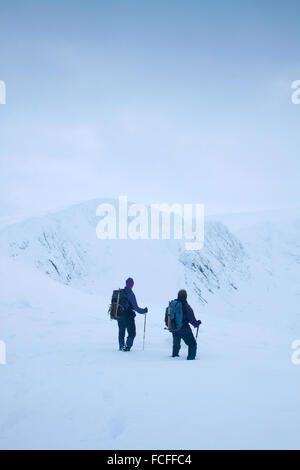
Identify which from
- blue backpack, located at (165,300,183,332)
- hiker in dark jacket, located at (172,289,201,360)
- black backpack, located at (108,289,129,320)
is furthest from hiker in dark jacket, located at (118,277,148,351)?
hiker in dark jacket, located at (172,289,201,360)

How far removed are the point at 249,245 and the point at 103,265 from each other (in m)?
36.2

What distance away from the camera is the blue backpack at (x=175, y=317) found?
27.0 ft

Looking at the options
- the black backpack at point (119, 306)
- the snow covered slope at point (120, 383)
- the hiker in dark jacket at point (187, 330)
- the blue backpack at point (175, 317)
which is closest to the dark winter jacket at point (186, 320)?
the hiker in dark jacket at point (187, 330)

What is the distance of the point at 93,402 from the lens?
218 inches

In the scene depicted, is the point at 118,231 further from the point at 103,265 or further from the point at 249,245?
the point at 249,245

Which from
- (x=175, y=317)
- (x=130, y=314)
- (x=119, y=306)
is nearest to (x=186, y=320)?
(x=175, y=317)

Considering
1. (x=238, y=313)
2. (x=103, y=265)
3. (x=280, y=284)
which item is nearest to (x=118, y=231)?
(x=103, y=265)

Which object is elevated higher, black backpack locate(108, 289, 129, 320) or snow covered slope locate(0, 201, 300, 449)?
black backpack locate(108, 289, 129, 320)

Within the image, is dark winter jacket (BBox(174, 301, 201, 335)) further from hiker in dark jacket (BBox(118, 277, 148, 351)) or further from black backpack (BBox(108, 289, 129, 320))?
black backpack (BBox(108, 289, 129, 320))

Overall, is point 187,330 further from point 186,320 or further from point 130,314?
point 130,314

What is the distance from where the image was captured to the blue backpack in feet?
27.0

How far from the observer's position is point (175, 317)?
828 centimetres

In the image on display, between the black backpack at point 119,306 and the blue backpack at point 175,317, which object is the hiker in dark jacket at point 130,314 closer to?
the black backpack at point 119,306
